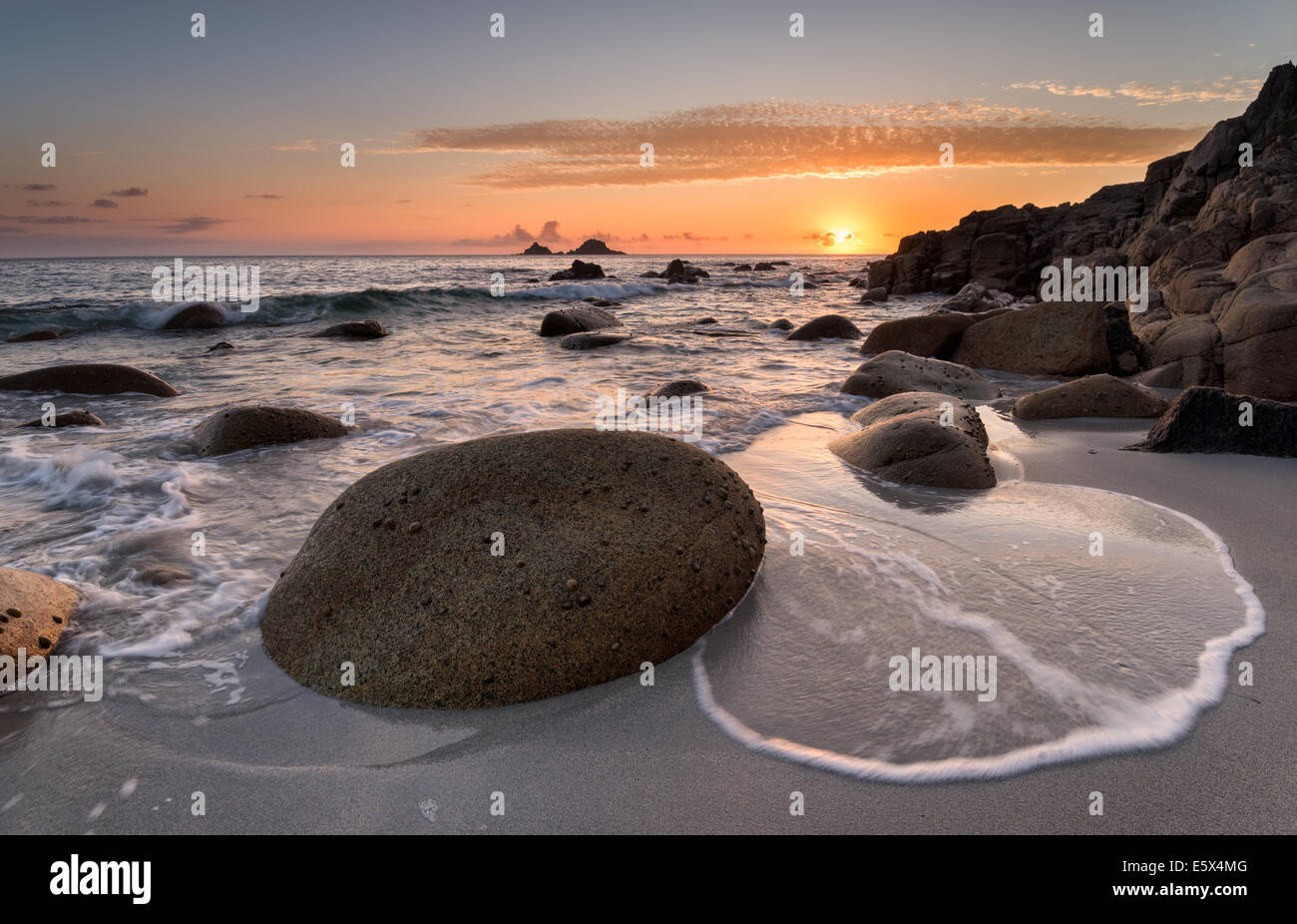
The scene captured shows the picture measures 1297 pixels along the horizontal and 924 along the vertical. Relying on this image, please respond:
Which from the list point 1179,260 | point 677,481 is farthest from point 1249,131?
point 677,481

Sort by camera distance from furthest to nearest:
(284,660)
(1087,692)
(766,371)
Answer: (766,371) < (284,660) < (1087,692)

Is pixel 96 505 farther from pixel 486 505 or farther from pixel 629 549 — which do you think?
pixel 629 549

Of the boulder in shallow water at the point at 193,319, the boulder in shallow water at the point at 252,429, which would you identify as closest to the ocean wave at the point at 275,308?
the boulder in shallow water at the point at 193,319

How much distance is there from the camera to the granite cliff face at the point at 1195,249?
25.7 feet

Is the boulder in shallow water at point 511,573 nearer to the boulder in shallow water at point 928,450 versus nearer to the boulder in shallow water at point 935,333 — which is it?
the boulder in shallow water at point 928,450

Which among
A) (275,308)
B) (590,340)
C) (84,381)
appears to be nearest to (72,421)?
(84,381)

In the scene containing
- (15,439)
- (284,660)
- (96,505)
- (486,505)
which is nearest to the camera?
(284,660)

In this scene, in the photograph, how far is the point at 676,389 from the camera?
28.3ft

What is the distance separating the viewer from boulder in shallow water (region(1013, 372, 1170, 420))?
23.3ft

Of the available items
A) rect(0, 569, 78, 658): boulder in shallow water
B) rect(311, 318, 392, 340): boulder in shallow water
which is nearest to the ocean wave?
rect(311, 318, 392, 340): boulder in shallow water

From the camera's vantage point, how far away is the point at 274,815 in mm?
2047

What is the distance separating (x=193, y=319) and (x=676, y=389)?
14926 millimetres
